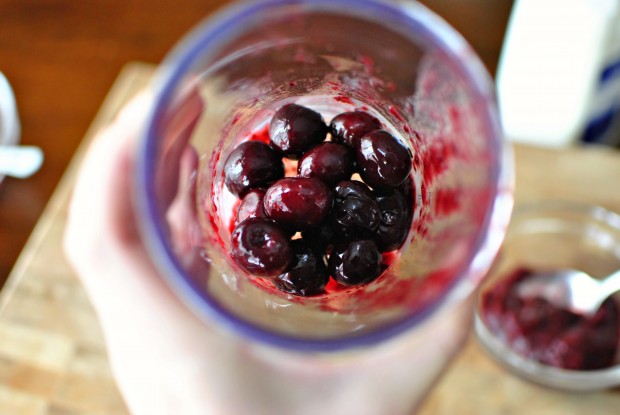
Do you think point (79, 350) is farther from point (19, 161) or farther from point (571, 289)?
point (571, 289)

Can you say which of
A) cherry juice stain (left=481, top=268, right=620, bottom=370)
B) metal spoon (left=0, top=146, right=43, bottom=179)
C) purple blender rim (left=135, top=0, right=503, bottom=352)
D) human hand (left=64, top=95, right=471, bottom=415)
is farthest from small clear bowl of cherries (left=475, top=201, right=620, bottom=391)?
metal spoon (left=0, top=146, right=43, bottom=179)

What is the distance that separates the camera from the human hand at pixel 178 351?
38cm

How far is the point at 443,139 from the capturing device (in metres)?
0.35

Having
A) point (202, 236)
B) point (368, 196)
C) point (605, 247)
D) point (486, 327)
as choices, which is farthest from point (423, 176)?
point (605, 247)

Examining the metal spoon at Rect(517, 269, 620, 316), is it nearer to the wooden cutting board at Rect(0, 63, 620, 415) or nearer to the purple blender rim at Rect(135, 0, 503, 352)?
the wooden cutting board at Rect(0, 63, 620, 415)

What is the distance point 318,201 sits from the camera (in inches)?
14.8

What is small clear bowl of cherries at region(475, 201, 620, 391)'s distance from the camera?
58 centimetres

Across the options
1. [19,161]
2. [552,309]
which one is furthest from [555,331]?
[19,161]

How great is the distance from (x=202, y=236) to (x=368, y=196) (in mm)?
101

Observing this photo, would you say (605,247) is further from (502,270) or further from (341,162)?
(341,162)

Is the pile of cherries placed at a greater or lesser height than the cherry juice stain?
greater

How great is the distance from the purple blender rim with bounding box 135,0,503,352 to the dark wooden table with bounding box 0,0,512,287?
1.59 ft

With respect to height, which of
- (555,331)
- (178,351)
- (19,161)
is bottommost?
(555,331)

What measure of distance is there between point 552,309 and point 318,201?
35 cm
